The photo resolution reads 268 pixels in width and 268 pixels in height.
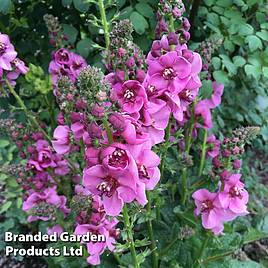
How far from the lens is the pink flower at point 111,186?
1203 mm

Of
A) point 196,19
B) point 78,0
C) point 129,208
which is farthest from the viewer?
point 196,19

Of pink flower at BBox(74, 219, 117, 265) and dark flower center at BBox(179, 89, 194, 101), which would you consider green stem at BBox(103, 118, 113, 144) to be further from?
pink flower at BBox(74, 219, 117, 265)

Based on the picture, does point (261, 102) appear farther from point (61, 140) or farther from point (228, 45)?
point (61, 140)

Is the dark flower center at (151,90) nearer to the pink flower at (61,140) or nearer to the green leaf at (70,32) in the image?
the pink flower at (61,140)

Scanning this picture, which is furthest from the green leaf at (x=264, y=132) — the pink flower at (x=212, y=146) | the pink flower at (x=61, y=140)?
the pink flower at (x=61, y=140)

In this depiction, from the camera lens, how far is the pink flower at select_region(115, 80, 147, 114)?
132cm

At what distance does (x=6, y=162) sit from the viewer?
99.7 inches

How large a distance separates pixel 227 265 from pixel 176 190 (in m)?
0.42

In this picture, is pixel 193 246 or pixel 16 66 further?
pixel 193 246

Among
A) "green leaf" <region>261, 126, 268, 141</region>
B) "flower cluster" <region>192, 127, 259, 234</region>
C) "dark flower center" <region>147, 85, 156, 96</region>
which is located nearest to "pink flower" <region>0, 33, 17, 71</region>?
"dark flower center" <region>147, 85, 156, 96</region>

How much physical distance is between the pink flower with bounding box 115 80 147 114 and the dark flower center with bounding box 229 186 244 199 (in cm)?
53

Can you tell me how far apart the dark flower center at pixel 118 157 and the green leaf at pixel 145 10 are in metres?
0.89

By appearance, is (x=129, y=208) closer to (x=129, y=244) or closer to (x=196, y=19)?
(x=129, y=244)

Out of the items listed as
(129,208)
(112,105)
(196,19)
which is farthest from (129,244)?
(196,19)
